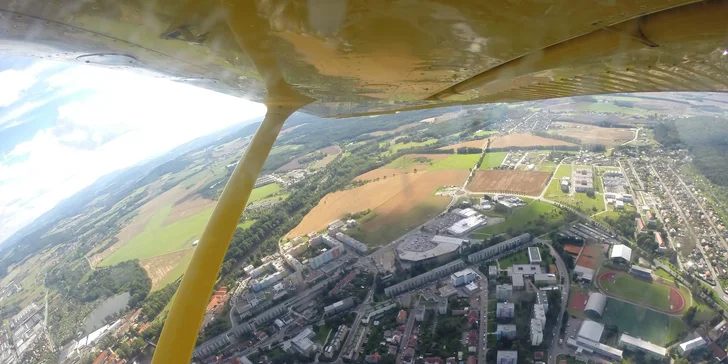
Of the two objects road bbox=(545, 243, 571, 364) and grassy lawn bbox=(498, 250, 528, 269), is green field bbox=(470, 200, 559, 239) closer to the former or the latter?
grassy lawn bbox=(498, 250, 528, 269)

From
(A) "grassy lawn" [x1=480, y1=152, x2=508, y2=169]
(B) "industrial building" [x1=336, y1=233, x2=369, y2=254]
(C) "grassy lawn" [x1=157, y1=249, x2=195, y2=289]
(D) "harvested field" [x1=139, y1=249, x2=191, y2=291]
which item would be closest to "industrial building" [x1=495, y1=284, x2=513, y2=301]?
(B) "industrial building" [x1=336, y1=233, x2=369, y2=254]

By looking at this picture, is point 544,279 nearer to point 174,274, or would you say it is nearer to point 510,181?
point 510,181

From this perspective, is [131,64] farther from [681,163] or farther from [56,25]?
[681,163]

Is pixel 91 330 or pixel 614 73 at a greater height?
pixel 614 73

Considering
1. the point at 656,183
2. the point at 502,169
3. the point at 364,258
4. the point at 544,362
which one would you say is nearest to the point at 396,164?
the point at 502,169

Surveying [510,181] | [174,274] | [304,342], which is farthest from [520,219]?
[174,274]

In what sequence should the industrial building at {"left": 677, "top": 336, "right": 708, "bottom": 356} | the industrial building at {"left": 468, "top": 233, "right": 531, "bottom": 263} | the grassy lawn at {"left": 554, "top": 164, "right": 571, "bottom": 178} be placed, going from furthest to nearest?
the grassy lawn at {"left": 554, "top": 164, "right": 571, "bottom": 178} < the industrial building at {"left": 468, "top": 233, "right": 531, "bottom": 263} < the industrial building at {"left": 677, "top": 336, "right": 708, "bottom": 356}
